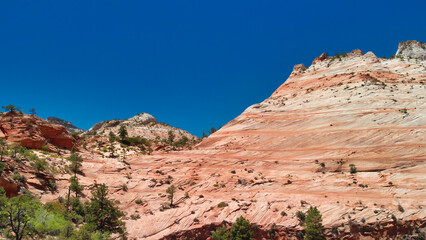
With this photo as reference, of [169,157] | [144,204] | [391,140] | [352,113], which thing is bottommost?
[144,204]

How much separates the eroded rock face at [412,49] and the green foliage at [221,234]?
216 ft

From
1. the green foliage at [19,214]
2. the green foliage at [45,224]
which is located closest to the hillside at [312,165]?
the green foliage at [45,224]

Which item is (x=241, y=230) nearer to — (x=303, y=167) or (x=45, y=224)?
(x=303, y=167)

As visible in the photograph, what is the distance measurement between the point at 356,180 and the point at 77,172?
34.0 m

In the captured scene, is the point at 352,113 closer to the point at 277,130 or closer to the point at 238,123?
the point at 277,130

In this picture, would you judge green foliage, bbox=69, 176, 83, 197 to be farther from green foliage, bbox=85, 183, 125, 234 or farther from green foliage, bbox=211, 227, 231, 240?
green foliage, bbox=211, 227, 231, 240

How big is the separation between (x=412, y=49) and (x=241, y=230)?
72.1m

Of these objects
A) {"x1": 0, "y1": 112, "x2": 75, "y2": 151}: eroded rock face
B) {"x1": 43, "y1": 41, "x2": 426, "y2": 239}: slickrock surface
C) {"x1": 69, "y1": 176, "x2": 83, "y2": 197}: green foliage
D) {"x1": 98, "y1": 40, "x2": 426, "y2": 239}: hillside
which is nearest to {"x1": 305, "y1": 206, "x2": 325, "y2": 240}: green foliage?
{"x1": 98, "y1": 40, "x2": 426, "y2": 239}: hillside

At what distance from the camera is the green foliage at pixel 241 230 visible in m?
24.1

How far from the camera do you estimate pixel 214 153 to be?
4069 centimetres

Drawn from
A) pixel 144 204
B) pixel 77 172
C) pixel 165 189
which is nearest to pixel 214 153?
pixel 165 189

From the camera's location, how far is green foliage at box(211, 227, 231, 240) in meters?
24.5

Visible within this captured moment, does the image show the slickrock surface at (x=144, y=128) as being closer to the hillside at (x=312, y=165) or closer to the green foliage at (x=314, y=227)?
the hillside at (x=312, y=165)

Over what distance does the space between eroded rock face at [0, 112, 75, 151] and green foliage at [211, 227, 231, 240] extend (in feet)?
95.5
